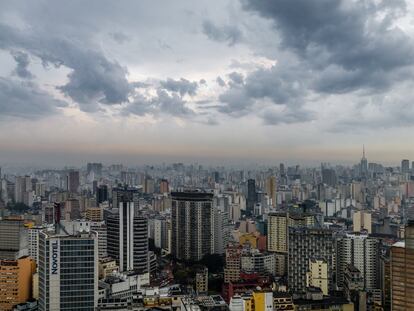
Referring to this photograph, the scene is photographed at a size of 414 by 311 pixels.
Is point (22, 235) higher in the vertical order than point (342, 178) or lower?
lower

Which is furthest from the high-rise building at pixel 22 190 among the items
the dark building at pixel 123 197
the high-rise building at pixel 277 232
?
the high-rise building at pixel 277 232

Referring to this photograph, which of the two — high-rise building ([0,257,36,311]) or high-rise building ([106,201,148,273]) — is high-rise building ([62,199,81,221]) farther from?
high-rise building ([0,257,36,311])

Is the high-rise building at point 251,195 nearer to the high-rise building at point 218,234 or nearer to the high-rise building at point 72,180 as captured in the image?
the high-rise building at point 218,234

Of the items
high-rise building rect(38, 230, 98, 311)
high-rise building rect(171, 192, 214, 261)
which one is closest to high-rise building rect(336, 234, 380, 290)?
high-rise building rect(171, 192, 214, 261)

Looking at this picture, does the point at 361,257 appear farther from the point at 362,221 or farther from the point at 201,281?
the point at 362,221

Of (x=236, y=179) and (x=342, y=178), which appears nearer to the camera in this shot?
(x=342, y=178)

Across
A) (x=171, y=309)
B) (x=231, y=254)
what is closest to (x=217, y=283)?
(x=231, y=254)

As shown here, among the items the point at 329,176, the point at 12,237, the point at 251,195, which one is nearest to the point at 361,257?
the point at 12,237

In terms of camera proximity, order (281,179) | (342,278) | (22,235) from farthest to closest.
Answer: (281,179), (22,235), (342,278)

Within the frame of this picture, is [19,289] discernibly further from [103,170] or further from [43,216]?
[103,170]
